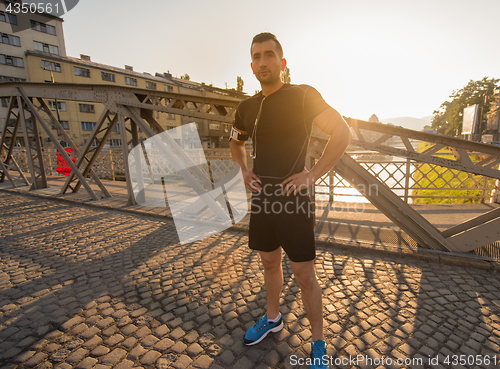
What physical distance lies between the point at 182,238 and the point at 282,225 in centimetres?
344

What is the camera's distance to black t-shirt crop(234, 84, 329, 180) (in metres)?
1.89

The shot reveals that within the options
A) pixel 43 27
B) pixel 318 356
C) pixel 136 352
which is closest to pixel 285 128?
pixel 318 356

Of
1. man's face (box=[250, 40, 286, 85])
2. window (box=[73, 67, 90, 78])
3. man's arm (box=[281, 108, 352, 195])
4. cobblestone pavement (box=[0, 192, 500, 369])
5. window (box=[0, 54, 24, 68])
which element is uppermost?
window (box=[0, 54, 24, 68])

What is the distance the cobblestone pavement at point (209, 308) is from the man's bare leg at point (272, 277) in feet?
0.84

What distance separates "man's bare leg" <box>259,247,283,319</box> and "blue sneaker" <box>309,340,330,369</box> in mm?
476

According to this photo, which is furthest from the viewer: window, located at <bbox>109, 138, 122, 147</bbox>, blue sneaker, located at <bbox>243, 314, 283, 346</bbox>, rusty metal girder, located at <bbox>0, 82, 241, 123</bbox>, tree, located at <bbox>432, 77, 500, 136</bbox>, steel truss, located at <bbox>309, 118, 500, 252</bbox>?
tree, located at <bbox>432, 77, 500, 136</bbox>

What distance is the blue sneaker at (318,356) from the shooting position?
1952mm

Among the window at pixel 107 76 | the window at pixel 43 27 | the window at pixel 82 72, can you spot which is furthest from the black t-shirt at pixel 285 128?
A: the window at pixel 43 27

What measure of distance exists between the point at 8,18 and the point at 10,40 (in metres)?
3.79

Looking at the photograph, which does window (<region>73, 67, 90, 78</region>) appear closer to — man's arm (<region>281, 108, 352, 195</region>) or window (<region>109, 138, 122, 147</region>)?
window (<region>109, 138, 122, 147</region>)

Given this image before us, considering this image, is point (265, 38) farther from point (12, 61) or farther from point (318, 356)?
point (12, 61)

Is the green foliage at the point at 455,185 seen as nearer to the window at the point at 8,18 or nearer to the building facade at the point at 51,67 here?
the building facade at the point at 51,67

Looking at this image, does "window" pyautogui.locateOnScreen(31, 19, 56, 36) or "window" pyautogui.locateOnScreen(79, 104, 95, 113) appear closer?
"window" pyautogui.locateOnScreen(79, 104, 95, 113)

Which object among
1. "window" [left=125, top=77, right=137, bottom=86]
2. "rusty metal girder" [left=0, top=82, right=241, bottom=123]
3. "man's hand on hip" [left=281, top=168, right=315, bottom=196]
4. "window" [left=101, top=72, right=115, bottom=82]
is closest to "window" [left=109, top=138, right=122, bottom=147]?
"window" [left=101, top=72, right=115, bottom=82]
